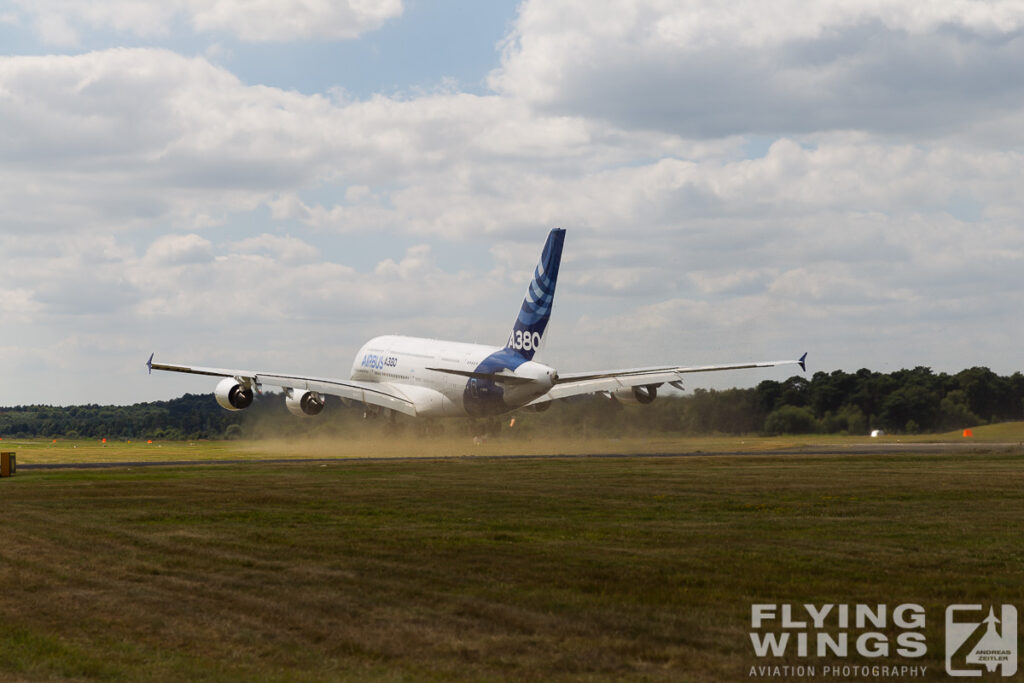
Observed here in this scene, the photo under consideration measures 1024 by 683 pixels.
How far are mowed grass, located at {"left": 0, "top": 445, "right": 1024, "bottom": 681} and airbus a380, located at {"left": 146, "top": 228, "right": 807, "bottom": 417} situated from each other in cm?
3344

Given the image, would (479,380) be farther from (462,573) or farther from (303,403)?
(462,573)

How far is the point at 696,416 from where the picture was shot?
79.4 metres

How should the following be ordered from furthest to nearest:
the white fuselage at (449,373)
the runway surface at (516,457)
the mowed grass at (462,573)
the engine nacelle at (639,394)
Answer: the engine nacelle at (639,394) < the white fuselage at (449,373) < the runway surface at (516,457) < the mowed grass at (462,573)

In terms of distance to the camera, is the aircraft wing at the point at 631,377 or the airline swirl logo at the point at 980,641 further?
the aircraft wing at the point at 631,377

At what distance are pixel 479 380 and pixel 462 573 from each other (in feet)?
172

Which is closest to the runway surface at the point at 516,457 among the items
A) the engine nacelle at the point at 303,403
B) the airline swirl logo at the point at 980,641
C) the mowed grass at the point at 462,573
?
the engine nacelle at the point at 303,403

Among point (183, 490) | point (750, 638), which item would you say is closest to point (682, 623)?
point (750, 638)

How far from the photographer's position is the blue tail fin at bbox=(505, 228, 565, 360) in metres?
72.3

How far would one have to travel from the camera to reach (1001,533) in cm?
2331

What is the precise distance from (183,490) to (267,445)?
41.5 meters

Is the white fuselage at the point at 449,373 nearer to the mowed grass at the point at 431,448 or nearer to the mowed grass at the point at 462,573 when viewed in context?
the mowed grass at the point at 431,448

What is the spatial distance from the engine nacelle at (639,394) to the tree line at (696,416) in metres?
2.71

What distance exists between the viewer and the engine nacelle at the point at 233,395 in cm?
6888

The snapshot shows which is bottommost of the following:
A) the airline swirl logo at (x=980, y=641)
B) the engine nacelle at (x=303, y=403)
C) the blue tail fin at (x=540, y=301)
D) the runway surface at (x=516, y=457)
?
the airline swirl logo at (x=980, y=641)
